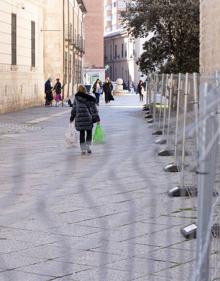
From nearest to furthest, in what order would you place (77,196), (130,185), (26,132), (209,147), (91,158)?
1. (209,147)
2. (77,196)
3. (130,185)
4. (91,158)
5. (26,132)

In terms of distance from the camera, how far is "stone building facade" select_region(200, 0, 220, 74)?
1588 centimetres

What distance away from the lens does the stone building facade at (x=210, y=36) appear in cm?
1588

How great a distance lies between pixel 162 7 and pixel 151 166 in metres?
15.9

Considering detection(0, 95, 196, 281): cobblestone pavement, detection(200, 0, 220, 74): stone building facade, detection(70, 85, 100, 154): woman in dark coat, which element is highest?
detection(200, 0, 220, 74): stone building facade

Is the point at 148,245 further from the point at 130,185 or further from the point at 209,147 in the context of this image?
the point at 130,185

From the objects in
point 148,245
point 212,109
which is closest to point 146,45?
point 148,245

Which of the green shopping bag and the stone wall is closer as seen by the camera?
the green shopping bag

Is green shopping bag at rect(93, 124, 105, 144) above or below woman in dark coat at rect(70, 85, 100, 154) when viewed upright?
below

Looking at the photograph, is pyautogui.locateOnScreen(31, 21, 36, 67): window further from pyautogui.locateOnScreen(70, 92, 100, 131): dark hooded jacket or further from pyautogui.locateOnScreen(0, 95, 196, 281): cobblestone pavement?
pyautogui.locateOnScreen(70, 92, 100, 131): dark hooded jacket

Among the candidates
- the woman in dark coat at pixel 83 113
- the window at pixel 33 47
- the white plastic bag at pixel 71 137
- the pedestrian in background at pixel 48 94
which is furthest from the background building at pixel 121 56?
the woman in dark coat at pixel 83 113

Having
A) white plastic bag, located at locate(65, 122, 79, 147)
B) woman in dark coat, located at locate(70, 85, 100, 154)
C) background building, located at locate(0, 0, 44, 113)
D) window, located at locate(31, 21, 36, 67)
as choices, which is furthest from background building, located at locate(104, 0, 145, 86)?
woman in dark coat, located at locate(70, 85, 100, 154)

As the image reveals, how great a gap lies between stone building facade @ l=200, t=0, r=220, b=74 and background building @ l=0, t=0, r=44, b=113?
12205 mm

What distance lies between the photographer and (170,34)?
2786cm

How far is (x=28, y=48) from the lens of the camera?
114ft
